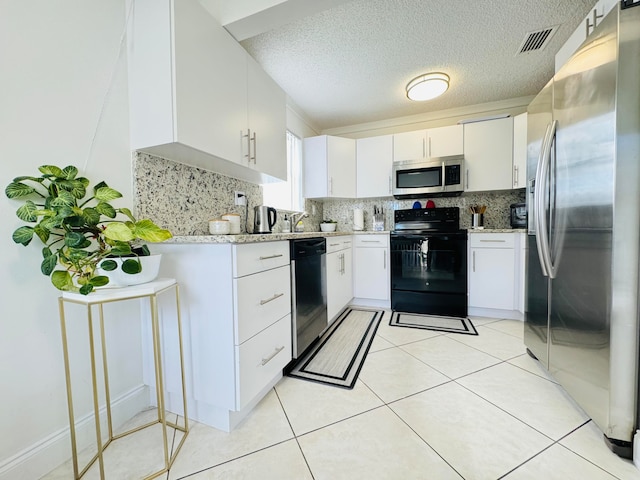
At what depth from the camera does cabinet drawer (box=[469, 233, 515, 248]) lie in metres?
2.50

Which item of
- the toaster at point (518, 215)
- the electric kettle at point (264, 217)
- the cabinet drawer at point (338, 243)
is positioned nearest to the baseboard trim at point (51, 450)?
the electric kettle at point (264, 217)

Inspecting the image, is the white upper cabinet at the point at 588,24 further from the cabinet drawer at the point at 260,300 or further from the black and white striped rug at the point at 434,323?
the black and white striped rug at the point at 434,323

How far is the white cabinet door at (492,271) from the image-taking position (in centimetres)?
252

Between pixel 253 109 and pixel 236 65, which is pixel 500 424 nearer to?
pixel 253 109

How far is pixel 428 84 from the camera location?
2.32 m

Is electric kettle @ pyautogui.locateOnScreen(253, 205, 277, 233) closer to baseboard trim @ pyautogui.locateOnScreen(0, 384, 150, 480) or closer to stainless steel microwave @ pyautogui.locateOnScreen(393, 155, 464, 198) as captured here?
baseboard trim @ pyautogui.locateOnScreen(0, 384, 150, 480)

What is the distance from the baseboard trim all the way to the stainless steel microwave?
298 cm

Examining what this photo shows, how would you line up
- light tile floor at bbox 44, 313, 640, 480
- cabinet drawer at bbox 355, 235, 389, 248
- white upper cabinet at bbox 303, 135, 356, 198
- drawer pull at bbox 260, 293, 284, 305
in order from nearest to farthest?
light tile floor at bbox 44, 313, 640, 480, drawer pull at bbox 260, 293, 284, 305, cabinet drawer at bbox 355, 235, 389, 248, white upper cabinet at bbox 303, 135, 356, 198

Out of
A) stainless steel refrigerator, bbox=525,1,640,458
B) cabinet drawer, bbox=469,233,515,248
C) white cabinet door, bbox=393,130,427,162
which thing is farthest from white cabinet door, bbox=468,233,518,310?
stainless steel refrigerator, bbox=525,1,640,458

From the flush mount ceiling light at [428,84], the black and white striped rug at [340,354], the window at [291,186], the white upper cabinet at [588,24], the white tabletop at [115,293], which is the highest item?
the flush mount ceiling light at [428,84]

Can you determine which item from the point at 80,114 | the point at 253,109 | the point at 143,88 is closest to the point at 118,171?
the point at 80,114

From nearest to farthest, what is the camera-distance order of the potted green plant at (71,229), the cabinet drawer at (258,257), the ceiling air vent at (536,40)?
1. the potted green plant at (71,229)
2. the cabinet drawer at (258,257)
3. the ceiling air vent at (536,40)

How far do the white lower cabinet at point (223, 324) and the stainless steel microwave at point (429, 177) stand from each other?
2238 mm

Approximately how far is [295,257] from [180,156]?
2.92 ft
